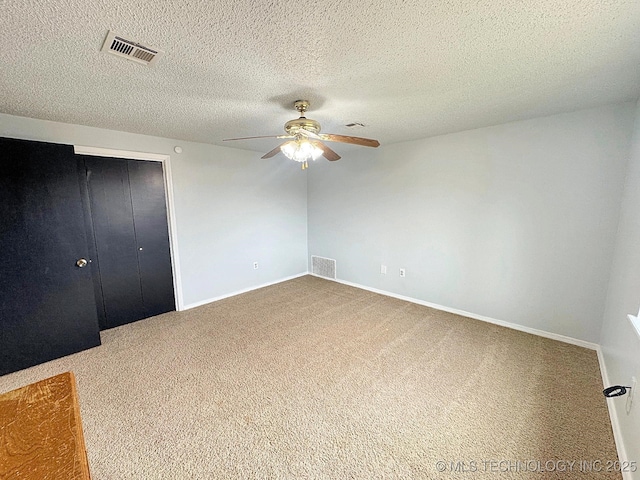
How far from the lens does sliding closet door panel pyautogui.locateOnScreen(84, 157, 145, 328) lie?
2838 millimetres

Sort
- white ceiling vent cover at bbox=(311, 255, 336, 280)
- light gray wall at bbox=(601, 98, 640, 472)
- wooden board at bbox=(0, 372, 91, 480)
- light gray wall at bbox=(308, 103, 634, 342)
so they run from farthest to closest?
white ceiling vent cover at bbox=(311, 255, 336, 280), light gray wall at bbox=(308, 103, 634, 342), light gray wall at bbox=(601, 98, 640, 472), wooden board at bbox=(0, 372, 91, 480)

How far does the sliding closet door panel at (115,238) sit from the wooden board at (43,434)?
226cm

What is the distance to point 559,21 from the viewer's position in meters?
1.19

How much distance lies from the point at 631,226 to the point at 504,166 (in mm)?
1164

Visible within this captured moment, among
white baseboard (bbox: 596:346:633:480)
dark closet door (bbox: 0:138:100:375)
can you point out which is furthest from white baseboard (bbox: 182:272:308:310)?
white baseboard (bbox: 596:346:633:480)

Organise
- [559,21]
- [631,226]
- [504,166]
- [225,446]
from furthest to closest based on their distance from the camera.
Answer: [504,166], [631,226], [225,446], [559,21]

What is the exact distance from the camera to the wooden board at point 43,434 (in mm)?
755

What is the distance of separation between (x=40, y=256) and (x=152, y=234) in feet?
3.42

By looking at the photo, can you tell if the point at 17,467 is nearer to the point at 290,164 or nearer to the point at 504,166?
the point at 504,166

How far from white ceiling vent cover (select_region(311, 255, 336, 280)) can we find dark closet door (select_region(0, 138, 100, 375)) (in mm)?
3275

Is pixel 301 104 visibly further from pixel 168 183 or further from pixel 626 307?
pixel 626 307

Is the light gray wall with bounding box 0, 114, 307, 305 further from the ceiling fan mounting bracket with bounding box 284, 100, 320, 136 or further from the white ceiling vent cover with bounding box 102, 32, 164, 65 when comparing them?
the ceiling fan mounting bracket with bounding box 284, 100, 320, 136

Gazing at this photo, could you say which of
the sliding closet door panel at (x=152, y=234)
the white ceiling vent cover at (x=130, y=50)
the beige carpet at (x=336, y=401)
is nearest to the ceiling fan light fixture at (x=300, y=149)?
the white ceiling vent cover at (x=130, y=50)

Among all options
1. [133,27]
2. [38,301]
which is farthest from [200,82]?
Answer: [38,301]
